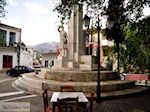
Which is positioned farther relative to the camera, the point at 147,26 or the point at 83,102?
the point at 147,26

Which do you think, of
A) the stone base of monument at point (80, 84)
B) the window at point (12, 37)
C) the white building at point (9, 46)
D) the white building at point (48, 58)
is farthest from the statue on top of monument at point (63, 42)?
the white building at point (48, 58)

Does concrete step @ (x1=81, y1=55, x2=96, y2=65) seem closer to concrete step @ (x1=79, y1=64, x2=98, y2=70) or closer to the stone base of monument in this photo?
concrete step @ (x1=79, y1=64, x2=98, y2=70)

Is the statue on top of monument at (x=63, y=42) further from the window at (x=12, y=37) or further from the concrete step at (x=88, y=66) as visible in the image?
the window at (x=12, y=37)

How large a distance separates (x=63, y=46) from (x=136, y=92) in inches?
251

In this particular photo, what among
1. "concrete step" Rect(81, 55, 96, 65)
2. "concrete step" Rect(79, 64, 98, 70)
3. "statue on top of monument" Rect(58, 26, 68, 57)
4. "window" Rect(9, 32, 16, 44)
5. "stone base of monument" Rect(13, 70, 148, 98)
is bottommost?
"stone base of monument" Rect(13, 70, 148, 98)

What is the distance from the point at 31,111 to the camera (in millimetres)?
4699

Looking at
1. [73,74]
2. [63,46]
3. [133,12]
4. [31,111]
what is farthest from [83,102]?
[63,46]

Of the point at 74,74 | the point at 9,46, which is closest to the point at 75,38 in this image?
the point at 74,74

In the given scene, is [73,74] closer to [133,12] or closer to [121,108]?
[121,108]

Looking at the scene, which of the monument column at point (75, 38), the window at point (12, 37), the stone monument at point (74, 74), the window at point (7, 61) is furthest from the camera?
the window at point (12, 37)

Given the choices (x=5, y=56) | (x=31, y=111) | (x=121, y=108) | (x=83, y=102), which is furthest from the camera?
(x=5, y=56)

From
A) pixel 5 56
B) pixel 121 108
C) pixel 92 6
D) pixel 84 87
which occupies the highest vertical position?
pixel 92 6

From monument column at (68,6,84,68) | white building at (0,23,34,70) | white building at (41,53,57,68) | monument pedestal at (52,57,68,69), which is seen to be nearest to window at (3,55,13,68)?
white building at (0,23,34,70)

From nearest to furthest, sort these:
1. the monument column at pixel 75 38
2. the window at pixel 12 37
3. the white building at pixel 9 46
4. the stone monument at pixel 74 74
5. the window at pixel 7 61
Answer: the stone monument at pixel 74 74, the monument column at pixel 75 38, the white building at pixel 9 46, the window at pixel 7 61, the window at pixel 12 37
